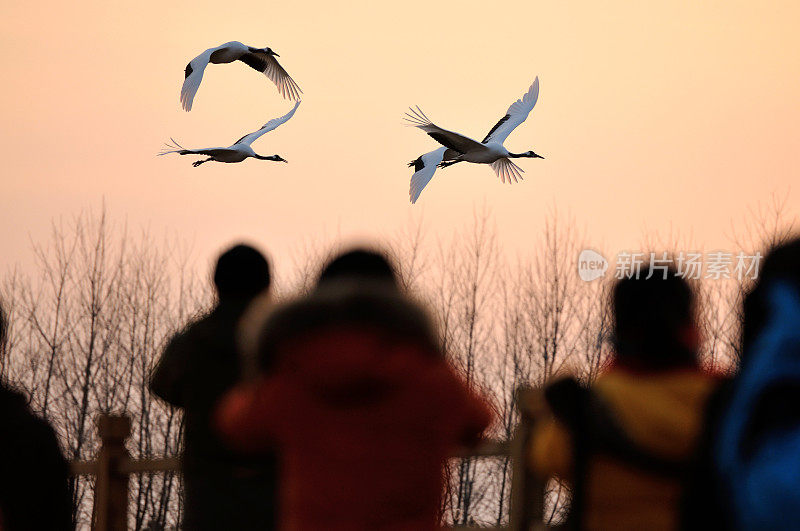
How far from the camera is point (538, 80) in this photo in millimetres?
15797

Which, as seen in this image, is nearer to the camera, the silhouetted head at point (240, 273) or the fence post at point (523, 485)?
the silhouetted head at point (240, 273)

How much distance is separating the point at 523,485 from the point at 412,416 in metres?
3.93

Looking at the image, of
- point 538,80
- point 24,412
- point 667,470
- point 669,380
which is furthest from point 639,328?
point 538,80

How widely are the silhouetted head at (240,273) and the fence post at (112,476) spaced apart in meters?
2.59

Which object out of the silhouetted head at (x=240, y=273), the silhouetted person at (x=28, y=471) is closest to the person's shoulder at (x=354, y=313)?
the silhouetted person at (x=28, y=471)

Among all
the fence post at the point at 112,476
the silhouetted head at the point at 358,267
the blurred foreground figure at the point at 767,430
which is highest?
the silhouetted head at the point at 358,267

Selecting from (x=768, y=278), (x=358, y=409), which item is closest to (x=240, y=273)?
(x=358, y=409)

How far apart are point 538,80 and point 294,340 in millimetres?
13474

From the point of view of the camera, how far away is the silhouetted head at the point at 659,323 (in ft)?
→ 9.79

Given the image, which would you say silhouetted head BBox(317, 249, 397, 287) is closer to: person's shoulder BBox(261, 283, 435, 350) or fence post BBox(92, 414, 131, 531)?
person's shoulder BBox(261, 283, 435, 350)

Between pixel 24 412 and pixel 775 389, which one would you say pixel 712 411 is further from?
pixel 24 412

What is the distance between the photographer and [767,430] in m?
2.06

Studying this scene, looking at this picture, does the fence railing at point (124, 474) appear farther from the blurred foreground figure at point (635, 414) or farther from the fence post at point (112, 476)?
the blurred foreground figure at point (635, 414)

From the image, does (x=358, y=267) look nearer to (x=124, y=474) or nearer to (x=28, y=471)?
(x=28, y=471)
